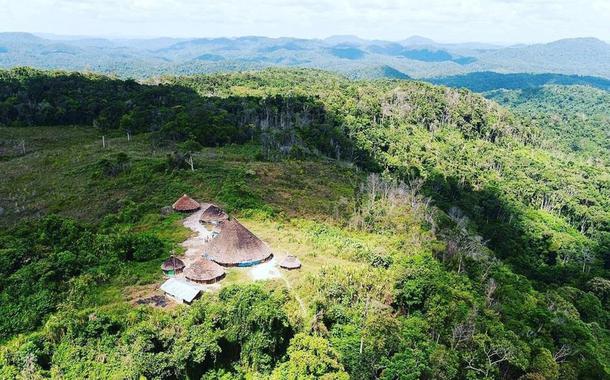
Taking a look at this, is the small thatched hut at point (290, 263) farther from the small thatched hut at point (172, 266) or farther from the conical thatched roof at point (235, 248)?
the small thatched hut at point (172, 266)

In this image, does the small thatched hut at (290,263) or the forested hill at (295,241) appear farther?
the small thatched hut at (290,263)

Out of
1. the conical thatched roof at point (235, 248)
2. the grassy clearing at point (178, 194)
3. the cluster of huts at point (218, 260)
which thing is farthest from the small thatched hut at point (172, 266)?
the conical thatched roof at point (235, 248)

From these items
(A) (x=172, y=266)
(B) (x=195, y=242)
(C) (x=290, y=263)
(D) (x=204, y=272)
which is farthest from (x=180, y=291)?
(B) (x=195, y=242)

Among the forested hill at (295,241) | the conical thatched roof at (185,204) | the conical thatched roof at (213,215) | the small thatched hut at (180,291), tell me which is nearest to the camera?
the forested hill at (295,241)

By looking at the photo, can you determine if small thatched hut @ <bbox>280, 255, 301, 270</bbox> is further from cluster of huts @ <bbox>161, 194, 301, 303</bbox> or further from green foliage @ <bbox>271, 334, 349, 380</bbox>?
green foliage @ <bbox>271, 334, 349, 380</bbox>

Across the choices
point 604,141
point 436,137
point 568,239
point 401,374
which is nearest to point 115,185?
point 401,374

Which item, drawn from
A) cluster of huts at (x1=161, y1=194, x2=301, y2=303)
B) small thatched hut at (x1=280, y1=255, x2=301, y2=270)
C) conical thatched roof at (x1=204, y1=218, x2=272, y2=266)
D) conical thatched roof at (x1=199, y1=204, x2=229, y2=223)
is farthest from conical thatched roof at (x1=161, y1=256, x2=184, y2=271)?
conical thatched roof at (x1=199, y1=204, x2=229, y2=223)
